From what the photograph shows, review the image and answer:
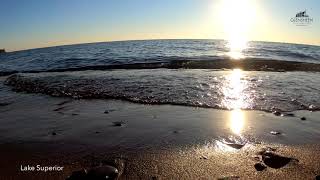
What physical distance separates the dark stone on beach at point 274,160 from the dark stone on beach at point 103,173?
1.98m

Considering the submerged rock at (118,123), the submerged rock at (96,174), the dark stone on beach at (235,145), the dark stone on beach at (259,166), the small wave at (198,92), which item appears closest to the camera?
the submerged rock at (96,174)

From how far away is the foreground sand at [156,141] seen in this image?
4.04 metres

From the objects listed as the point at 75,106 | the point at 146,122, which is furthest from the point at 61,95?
the point at 146,122

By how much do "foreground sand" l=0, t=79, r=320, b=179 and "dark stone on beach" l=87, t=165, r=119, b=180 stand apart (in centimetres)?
11

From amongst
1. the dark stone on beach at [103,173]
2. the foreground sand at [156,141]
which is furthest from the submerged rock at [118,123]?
the dark stone on beach at [103,173]

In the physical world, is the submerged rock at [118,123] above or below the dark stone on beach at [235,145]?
above

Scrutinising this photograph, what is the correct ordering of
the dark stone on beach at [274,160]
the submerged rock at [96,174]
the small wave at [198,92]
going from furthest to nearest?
the small wave at [198,92] < the dark stone on beach at [274,160] < the submerged rock at [96,174]

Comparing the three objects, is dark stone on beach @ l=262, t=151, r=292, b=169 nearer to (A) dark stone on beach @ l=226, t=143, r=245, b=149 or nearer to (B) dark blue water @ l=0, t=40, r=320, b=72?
(A) dark stone on beach @ l=226, t=143, r=245, b=149

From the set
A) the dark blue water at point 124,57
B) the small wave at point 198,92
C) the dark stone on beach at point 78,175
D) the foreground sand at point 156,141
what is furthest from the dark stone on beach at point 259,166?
the dark blue water at point 124,57

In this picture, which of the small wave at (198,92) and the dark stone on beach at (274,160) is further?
the small wave at (198,92)

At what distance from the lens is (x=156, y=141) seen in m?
5.13

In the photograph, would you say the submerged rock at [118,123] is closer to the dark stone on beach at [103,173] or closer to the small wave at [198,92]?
the small wave at [198,92]

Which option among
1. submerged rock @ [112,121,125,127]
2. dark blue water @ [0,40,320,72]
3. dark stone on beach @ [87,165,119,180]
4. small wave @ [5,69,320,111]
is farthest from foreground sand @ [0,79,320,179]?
dark blue water @ [0,40,320,72]

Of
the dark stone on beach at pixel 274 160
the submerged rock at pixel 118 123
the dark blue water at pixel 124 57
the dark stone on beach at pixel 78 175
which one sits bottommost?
the dark stone on beach at pixel 274 160
